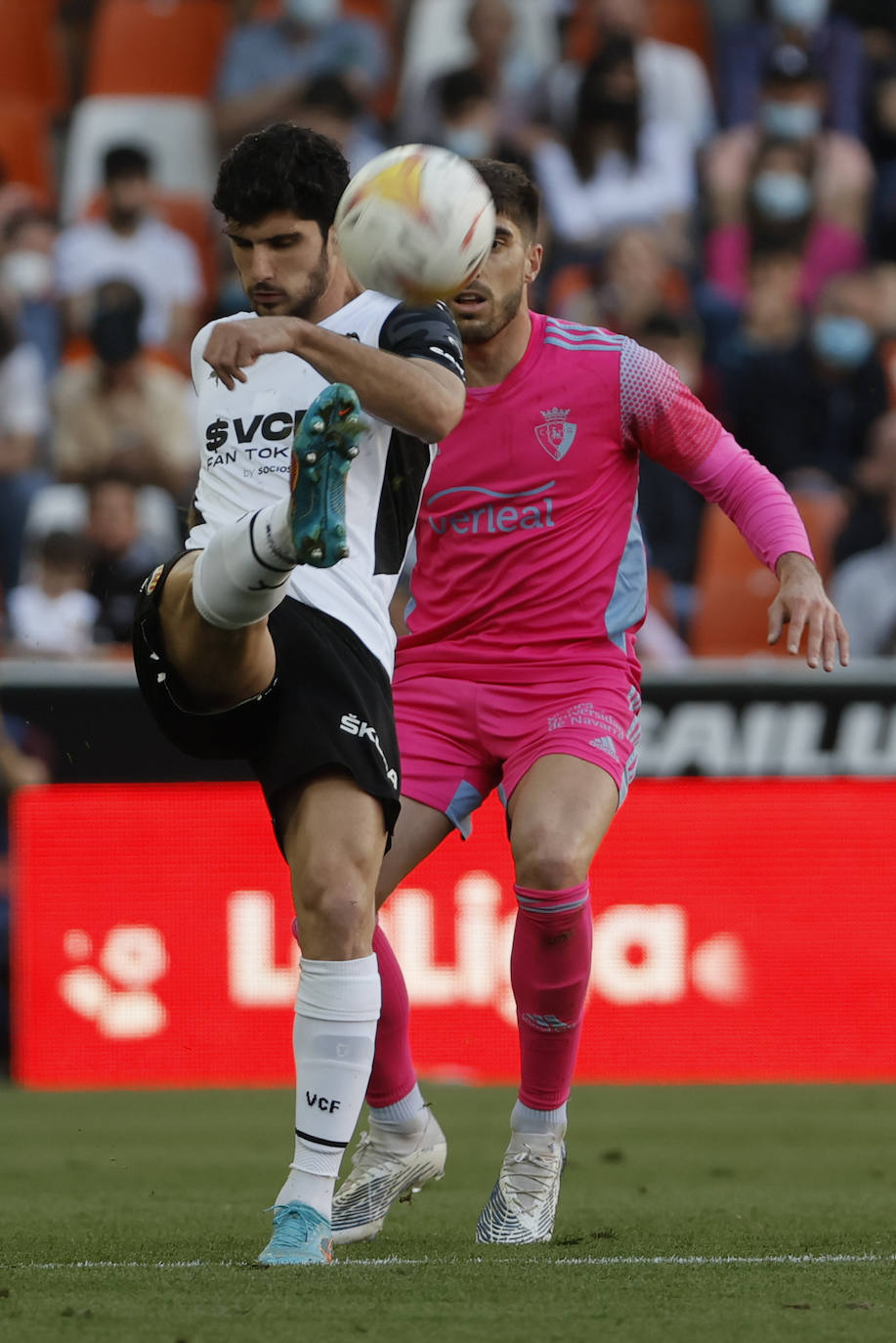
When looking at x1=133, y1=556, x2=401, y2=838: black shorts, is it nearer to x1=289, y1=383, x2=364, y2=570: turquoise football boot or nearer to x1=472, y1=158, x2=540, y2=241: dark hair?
x1=289, y1=383, x2=364, y2=570: turquoise football boot

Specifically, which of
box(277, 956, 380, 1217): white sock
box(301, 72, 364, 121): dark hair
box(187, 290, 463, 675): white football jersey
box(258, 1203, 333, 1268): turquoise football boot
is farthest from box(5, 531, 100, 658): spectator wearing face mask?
box(258, 1203, 333, 1268): turquoise football boot

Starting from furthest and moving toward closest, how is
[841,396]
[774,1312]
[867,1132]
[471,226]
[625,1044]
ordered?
[841,396] < [625,1044] < [867,1132] < [471,226] < [774,1312]

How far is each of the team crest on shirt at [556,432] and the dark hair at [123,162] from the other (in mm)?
8111

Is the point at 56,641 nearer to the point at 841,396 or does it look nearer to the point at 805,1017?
the point at 805,1017

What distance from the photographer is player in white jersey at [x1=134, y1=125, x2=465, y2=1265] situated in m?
3.91

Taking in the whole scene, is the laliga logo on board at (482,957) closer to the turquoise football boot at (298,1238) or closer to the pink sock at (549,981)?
the pink sock at (549,981)

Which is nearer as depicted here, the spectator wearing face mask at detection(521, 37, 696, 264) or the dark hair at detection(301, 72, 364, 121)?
the spectator wearing face mask at detection(521, 37, 696, 264)

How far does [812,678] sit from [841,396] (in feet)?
9.84

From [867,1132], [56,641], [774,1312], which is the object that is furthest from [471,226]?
[56,641]

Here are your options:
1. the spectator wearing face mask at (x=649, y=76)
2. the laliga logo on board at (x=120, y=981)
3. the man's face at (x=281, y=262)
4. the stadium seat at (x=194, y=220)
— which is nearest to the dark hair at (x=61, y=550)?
the laliga logo on board at (x=120, y=981)

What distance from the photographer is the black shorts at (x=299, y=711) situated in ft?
13.5

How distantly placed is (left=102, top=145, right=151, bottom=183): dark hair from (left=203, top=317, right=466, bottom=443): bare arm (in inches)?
349

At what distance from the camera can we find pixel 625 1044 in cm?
852

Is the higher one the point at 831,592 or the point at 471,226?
the point at 471,226
